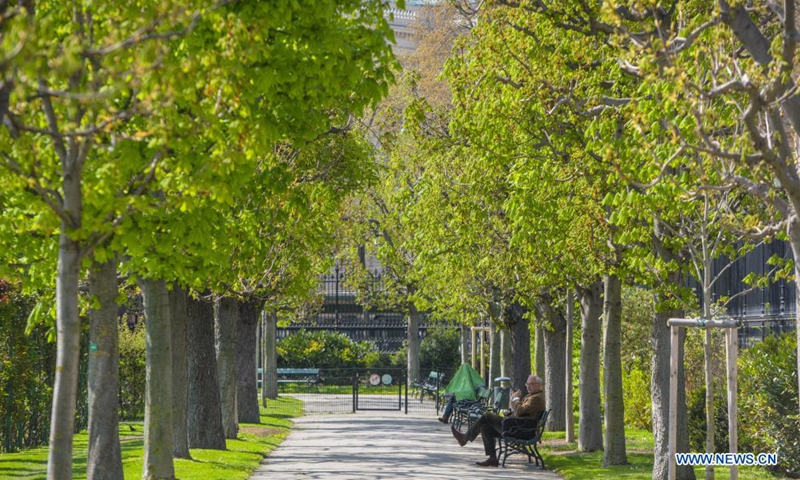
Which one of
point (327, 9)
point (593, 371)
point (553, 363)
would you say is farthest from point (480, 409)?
point (327, 9)

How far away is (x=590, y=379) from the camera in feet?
74.8

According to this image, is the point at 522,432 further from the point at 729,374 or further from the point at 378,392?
the point at 378,392

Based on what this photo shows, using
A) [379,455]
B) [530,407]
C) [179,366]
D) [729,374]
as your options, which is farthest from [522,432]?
[729,374]

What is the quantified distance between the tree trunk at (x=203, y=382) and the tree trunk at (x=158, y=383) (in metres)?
6.14

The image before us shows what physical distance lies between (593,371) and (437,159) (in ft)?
15.9

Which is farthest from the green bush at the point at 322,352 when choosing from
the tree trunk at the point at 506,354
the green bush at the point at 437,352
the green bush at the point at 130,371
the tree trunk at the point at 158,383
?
the tree trunk at the point at 158,383

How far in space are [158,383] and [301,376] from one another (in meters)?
32.7

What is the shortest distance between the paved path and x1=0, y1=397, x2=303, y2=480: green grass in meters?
0.33

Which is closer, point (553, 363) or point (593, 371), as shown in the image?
point (593, 371)

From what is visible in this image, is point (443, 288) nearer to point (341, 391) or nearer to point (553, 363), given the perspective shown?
point (553, 363)

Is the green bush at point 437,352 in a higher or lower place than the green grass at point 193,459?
higher

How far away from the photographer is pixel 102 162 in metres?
10.1

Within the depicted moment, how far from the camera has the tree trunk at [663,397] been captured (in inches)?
663

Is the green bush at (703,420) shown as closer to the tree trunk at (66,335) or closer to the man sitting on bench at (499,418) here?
the man sitting on bench at (499,418)
